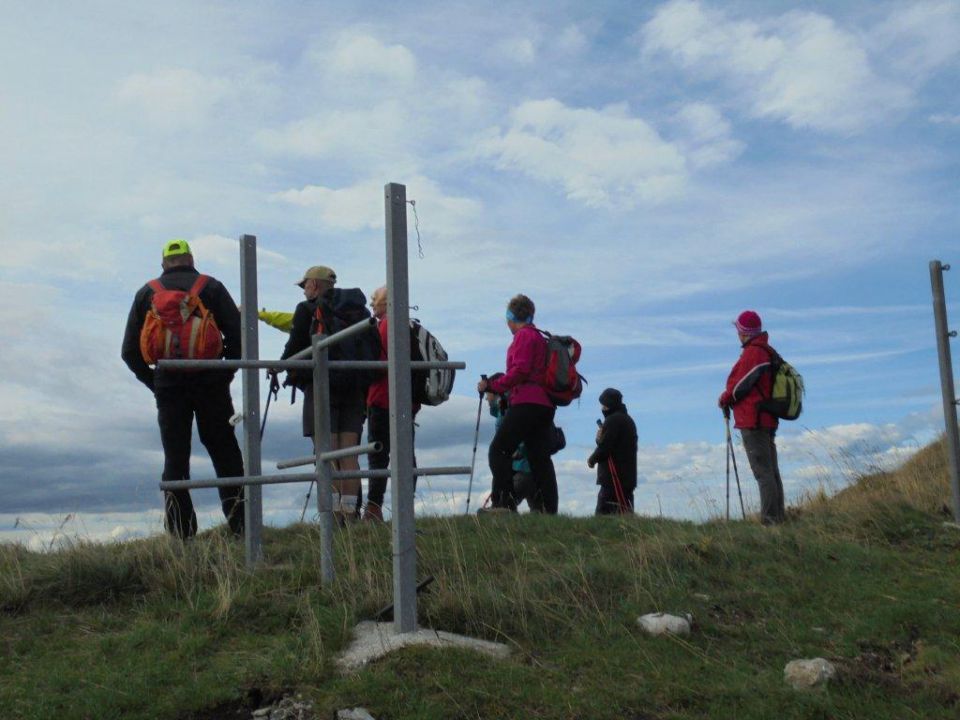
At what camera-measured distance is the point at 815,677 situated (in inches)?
244

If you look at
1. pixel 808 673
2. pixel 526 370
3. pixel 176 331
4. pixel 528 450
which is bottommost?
pixel 808 673

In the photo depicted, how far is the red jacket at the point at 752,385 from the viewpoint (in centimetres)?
1056

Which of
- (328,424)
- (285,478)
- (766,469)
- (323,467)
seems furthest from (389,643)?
(766,469)

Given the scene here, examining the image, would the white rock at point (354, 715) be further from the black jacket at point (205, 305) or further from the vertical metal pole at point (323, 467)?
the black jacket at point (205, 305)

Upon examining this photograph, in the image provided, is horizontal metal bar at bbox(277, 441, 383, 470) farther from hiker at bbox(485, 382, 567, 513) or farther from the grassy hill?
hiker at bbox(485, 382, 567, 513)

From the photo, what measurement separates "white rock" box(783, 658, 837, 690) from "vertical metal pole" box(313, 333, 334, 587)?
279 cm

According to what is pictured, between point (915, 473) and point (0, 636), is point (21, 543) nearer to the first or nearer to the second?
point (0, 636)

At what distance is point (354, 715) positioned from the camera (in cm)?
538

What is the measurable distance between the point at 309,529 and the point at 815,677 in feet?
14.6

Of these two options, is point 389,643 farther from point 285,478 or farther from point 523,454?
point 523,454

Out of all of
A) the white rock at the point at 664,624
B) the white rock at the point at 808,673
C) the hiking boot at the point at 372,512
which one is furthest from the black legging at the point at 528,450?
the white rock at the point at 808,673

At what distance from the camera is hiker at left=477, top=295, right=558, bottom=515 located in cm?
1023

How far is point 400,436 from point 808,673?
2.54 meters

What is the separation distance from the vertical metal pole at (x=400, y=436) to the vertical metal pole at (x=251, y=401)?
1.81 m
